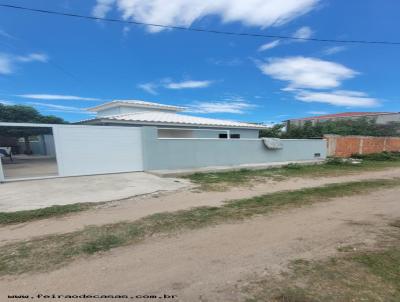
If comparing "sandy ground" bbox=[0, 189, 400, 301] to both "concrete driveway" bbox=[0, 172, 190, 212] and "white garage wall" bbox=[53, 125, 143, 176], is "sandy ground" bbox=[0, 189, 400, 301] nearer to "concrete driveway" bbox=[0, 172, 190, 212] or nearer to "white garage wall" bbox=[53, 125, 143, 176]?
"concrete driveway" bbox=[0, 172, 190, 212]

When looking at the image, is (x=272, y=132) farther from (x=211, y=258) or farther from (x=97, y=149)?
(x=211, y=258)

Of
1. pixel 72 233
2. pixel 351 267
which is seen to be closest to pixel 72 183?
pixel 72 233

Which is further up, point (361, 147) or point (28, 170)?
point (28, 170)

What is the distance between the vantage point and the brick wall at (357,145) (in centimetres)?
1852

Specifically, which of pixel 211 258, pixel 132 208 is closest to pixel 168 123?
pixel 132 208

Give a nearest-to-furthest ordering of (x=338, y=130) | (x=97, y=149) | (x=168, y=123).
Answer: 1. (x=97, y=149)
2. (x=168, y=123)
3. (x=338, y=130)

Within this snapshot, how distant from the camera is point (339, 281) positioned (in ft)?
8.59

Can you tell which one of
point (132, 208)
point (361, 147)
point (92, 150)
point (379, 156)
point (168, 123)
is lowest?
point (379, 156)

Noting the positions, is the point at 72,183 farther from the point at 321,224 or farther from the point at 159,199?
the point at 321,224

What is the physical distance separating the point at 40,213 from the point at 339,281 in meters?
5.61

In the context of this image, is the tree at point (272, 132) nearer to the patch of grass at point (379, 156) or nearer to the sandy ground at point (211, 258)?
the patch of grass at point (379, 156)

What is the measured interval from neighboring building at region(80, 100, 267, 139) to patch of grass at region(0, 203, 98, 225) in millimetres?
7106

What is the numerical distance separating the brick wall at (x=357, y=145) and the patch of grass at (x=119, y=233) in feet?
45.3

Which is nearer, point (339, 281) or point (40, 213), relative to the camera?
point (339, 281)
